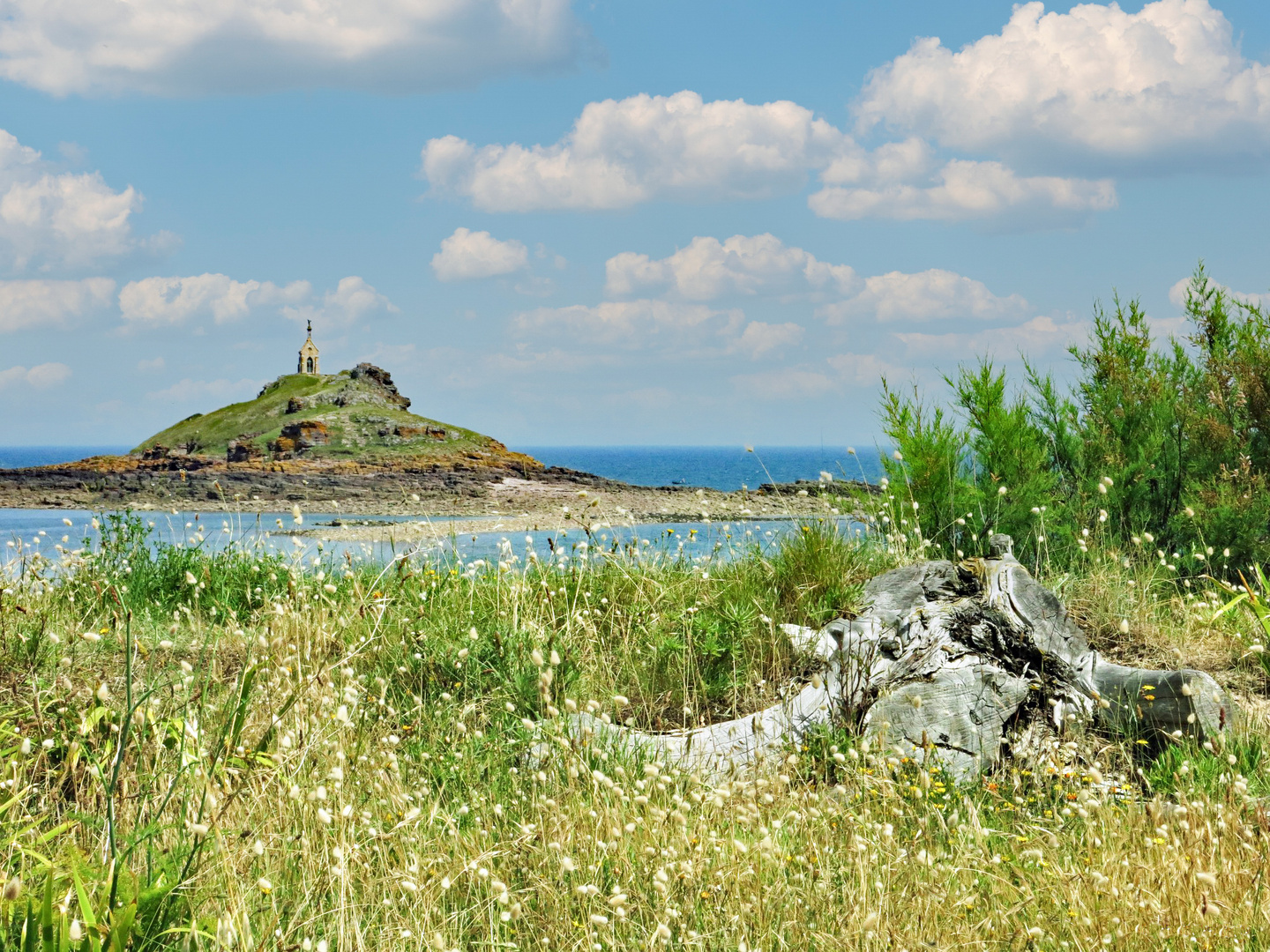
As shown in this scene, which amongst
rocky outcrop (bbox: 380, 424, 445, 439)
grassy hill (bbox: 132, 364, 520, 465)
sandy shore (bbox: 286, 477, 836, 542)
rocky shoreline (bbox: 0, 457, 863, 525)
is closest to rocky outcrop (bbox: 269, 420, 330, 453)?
grassy hill (bbox: 132, 364, 520, 465)

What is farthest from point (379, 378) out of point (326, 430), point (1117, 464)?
point (1117, 464)

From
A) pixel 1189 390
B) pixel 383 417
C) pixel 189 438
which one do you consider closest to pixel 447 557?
pixel 1189 390

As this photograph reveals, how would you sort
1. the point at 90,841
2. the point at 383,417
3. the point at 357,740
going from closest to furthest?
1. the point at 90,841
2. the point at 357,740
3. the point at 383,417

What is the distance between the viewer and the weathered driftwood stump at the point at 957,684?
464 centimetres

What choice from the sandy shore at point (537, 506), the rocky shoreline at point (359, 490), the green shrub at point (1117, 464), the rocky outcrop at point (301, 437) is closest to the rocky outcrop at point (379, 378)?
the rocky outcrop at point (301, 437)

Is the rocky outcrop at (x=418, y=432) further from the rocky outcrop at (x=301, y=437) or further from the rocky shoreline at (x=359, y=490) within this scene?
the rocky shoreline at (x=359, y=490)

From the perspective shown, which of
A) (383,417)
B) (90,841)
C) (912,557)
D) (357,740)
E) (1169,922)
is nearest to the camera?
(1169,922)

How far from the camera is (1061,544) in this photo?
873cm

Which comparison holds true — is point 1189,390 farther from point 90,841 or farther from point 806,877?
point 90,841

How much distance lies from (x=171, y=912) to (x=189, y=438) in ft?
179

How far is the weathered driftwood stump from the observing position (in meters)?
4.64

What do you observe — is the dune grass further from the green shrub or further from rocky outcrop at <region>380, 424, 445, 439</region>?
rocky outcrop at <region>380, 424, 445, 439</region>

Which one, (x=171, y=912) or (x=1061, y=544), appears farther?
(x=1061, y=544)

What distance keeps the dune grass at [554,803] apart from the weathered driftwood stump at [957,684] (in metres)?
0.18
